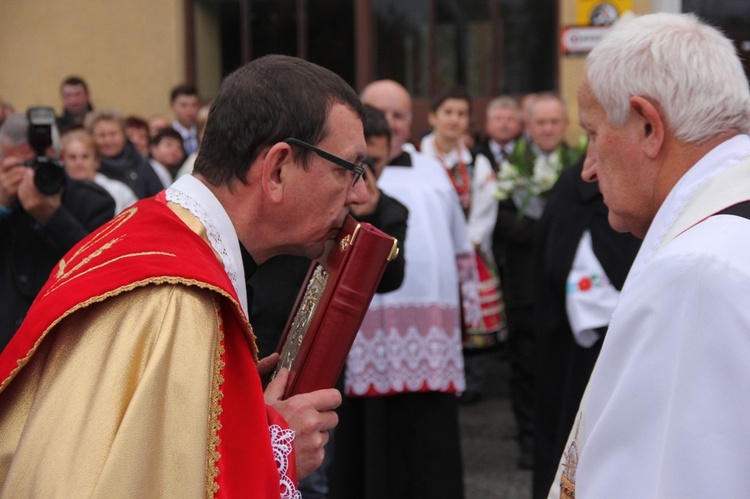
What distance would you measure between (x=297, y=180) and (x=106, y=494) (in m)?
0.81

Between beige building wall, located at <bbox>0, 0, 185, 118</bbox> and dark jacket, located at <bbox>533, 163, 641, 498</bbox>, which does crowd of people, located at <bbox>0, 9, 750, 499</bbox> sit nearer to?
dark jacket, located at <bbox>533, 163, 641, 498</bbox>

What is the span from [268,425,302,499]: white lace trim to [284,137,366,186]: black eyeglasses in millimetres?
585

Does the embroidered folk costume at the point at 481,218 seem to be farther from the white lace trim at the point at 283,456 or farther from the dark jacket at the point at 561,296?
the white lace trim at the point at 283,456

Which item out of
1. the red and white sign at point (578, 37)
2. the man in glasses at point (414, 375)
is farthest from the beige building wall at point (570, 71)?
the man in glasses at point (414, 375)

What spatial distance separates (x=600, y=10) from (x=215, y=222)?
623 cm

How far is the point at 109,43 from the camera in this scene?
1120 cm

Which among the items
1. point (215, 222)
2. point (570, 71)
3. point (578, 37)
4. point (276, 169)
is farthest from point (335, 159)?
point (570, 71)

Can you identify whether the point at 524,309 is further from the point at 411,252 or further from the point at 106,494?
the point at 106,494

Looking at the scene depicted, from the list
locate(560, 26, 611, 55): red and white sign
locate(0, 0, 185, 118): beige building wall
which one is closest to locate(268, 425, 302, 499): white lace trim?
locate(560, 26, 611, 55): red and white sign

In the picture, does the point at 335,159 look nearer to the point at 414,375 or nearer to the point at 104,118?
the point at 414,375

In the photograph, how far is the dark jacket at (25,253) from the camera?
4.21 m

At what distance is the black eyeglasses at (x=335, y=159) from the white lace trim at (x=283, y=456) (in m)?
0.59

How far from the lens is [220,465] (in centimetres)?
186

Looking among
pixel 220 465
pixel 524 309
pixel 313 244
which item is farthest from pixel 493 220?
pixel 220 465
